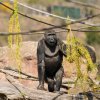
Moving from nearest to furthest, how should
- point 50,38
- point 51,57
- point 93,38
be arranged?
1. point 50,38
2. point 51,57
3. point 93,38

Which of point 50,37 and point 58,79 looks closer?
point 50,37

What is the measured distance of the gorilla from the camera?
24.8 feet

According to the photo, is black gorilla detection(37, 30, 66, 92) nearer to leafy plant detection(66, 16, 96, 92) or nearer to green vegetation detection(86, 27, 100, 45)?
leafy plant detection(66, 16, 96, 92)

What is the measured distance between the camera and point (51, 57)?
7.66 metres

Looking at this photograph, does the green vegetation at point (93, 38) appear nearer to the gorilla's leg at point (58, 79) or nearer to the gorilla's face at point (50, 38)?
the gorilla's leg at point (58, 79)

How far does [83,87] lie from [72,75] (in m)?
2.84

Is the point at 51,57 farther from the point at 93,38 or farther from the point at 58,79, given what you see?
the point at 93,38

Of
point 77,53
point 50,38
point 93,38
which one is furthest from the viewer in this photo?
point 93,38

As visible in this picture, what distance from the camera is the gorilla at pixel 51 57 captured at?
7.55m

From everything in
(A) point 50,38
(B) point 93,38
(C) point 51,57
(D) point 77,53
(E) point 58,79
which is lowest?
(B) point 93,38

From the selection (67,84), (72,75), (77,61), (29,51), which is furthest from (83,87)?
(29,51)

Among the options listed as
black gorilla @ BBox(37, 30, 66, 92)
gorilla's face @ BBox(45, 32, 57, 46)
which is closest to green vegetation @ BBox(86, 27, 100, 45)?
black gorilla @ BBox(37, 30, 66, 92)

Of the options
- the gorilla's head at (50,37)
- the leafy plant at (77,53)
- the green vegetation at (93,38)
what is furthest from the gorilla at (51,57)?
the green vegetation at (93,38)

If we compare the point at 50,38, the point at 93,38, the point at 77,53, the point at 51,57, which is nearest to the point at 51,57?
the point at 51,57
